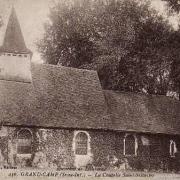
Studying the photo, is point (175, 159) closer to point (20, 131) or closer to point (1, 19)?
point (20, 131)

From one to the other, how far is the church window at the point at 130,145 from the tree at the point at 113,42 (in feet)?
33.5

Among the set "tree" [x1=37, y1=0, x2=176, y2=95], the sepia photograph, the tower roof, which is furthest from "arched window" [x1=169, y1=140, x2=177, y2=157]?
the tower roof

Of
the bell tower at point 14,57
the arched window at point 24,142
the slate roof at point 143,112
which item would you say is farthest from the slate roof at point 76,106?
the arched window at point 24,142

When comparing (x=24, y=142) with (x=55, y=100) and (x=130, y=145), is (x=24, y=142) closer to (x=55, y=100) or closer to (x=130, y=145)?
(x=55, y=100)

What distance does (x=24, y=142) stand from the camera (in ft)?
99.5

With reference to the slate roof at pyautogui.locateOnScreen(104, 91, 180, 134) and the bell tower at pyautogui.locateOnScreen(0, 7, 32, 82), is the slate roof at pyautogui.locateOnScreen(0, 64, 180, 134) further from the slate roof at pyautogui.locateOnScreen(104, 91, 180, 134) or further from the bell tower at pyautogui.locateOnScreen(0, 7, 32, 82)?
the bell tower at pyautogui.locateOnScreen(0, 7, 32, 82)

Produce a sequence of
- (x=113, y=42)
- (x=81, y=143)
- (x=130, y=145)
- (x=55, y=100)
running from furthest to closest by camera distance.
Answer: (x=113, y=42), (x=130, y=145), (x=55, y=100), (x=81, y=143)

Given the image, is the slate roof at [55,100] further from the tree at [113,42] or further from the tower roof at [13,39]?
the tree at [113,42]

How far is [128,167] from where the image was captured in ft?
111

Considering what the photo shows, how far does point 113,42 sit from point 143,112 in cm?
1114

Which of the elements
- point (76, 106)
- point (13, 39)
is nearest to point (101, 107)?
point (76, 106)

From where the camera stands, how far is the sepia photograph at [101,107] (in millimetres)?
30328

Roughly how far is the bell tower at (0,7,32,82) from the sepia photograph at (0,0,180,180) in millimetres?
72

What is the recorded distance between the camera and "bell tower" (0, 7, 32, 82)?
3247 cm
